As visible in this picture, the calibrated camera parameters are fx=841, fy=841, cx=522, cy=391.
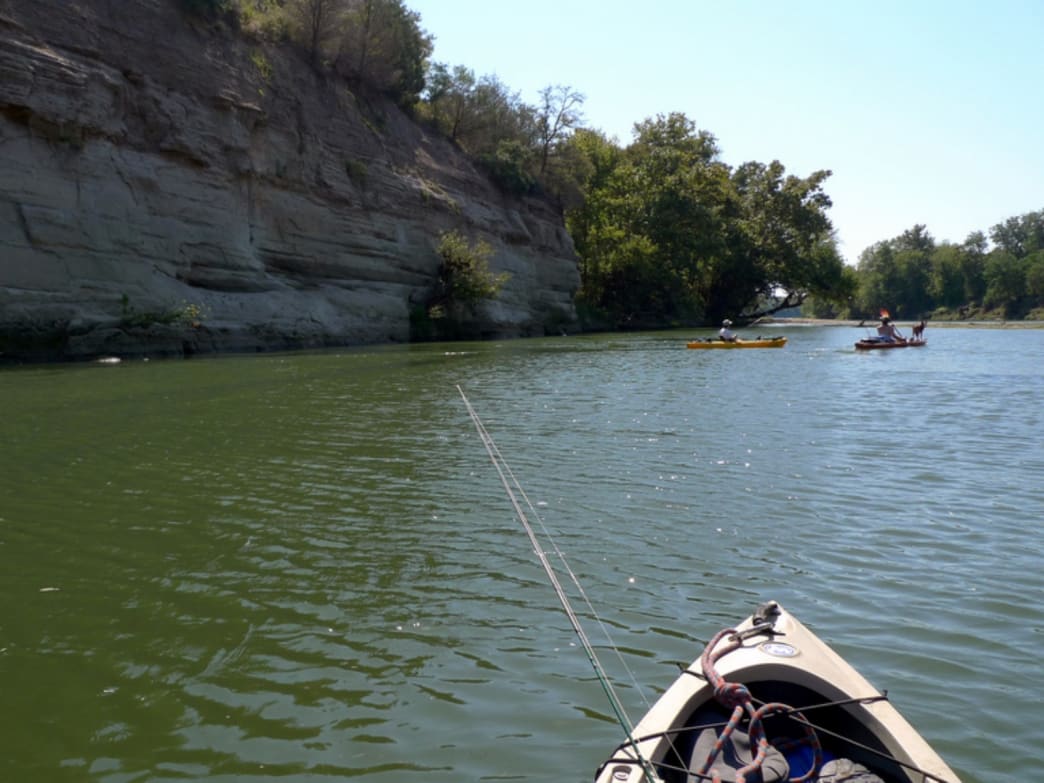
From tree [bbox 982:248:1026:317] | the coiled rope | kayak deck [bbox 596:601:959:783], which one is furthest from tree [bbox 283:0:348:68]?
tree [bbox 982:248:1026:317]

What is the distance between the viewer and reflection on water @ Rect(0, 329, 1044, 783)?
4262mm

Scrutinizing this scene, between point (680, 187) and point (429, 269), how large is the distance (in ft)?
100

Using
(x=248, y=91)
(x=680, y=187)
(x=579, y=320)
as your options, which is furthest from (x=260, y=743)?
(x=680, y=187)

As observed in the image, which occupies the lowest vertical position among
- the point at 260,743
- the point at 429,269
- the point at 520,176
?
the point at 260,743

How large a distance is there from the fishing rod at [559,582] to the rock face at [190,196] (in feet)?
45.4

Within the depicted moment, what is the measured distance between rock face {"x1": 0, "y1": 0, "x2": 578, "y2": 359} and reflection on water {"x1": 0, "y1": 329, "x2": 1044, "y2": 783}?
1129 cm

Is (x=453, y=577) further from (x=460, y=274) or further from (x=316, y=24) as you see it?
(x=316, y=24)

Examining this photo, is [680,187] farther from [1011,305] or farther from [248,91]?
[1011,305]

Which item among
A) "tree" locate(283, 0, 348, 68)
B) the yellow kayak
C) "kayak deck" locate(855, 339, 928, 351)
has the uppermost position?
"tree" locate(283, 0, 348, 68)

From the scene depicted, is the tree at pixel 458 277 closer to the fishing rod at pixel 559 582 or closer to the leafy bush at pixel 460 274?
the leafy bush at pixel 460 274

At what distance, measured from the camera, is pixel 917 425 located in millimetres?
13711

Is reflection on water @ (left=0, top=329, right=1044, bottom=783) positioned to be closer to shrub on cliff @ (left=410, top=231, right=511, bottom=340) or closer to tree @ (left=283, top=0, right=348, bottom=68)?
shrub on cliff @ (left=410, top=231, right=511, bottom=340)

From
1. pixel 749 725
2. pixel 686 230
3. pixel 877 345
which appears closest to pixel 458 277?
pixel 877 345

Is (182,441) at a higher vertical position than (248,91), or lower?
lower
